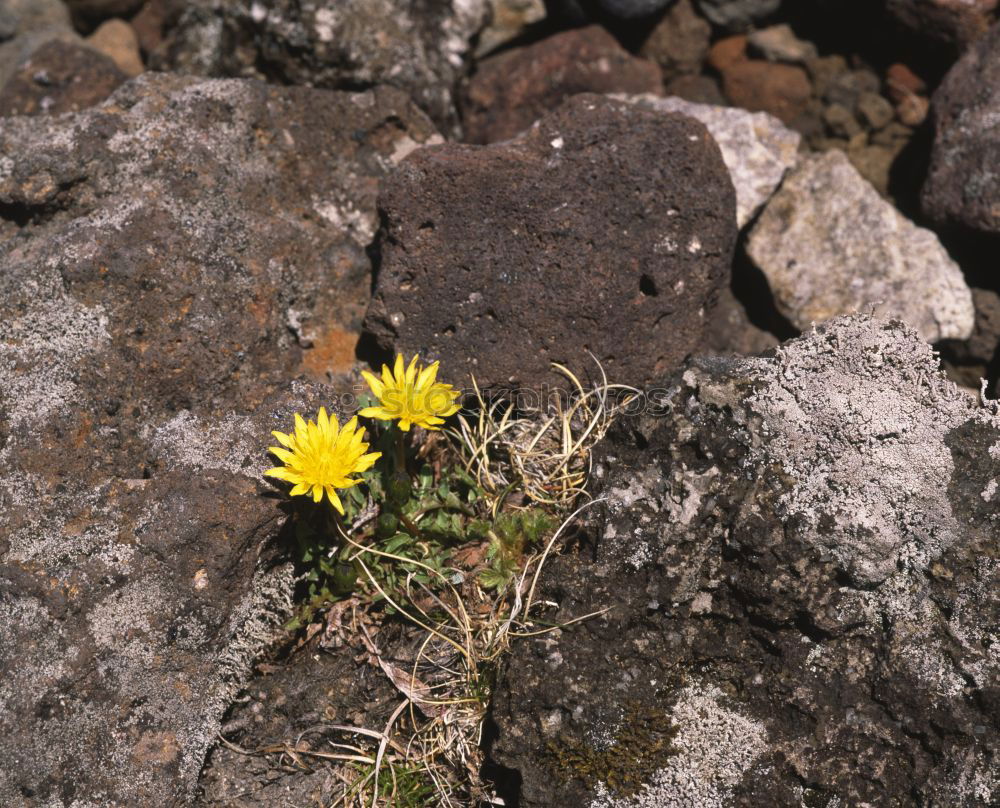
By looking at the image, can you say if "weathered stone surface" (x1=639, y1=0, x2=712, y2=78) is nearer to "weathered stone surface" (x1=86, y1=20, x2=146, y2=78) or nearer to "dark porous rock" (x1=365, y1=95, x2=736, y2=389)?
"dark porous rock" (x1=365, y1=95, x2=736, y2=389)

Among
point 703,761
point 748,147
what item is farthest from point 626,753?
point 748,147

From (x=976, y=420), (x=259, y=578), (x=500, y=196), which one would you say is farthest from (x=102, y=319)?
(x=976, y=420)

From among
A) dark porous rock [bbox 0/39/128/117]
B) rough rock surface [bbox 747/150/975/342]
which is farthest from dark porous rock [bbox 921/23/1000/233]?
dark porous rock [bbox 0/39/128/117]

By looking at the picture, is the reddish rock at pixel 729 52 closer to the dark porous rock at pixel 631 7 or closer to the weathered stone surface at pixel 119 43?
the dark porous rock at pixel 631 7

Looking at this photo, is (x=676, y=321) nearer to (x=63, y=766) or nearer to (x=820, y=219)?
(x=820, y=219)

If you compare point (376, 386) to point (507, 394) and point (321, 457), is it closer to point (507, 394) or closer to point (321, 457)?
point (321, 457)

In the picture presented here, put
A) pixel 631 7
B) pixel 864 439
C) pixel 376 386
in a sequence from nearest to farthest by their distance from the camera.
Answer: pixel 864 439, pixel 376 386, pixel 631 7

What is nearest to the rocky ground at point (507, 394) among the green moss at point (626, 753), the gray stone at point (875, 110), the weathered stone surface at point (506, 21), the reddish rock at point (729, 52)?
the green moss at point (626, 753)
